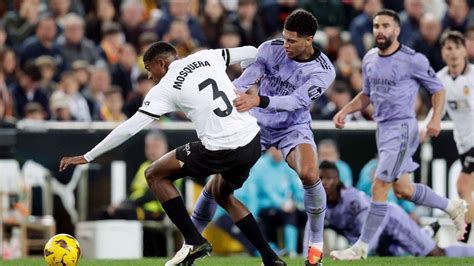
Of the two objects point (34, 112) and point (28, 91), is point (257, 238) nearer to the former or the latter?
point (34, 112)

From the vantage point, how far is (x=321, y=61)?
46.5 feet

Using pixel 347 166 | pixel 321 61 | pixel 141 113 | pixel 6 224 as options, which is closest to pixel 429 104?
pixel 347 166

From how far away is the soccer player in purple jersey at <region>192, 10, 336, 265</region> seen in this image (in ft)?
45.6

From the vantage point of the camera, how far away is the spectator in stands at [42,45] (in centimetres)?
2298

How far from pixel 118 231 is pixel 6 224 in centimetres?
165

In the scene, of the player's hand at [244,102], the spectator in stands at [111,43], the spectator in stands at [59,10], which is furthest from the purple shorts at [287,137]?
the spectator in stands at [59,10]

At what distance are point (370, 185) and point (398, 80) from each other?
4.27 meters

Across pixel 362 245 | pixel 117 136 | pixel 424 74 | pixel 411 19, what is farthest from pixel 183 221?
pixel 411 19

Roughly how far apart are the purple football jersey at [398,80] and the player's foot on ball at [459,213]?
114 cm

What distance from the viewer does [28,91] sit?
71.9 ft

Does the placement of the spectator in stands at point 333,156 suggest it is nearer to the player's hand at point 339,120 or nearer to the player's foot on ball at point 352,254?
the player's foot on ball at point 352,254

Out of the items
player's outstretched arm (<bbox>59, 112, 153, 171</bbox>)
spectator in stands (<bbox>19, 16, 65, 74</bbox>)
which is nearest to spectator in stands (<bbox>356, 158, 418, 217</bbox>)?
spectator in stands (<bbox>19, 16, 65, 74</bbox>)

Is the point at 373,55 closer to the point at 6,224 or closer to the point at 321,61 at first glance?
the point at 321,61

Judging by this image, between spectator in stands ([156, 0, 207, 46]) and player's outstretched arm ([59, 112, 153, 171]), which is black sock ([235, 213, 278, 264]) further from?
A: spectator in stands ([156, 0, 207, 46])
